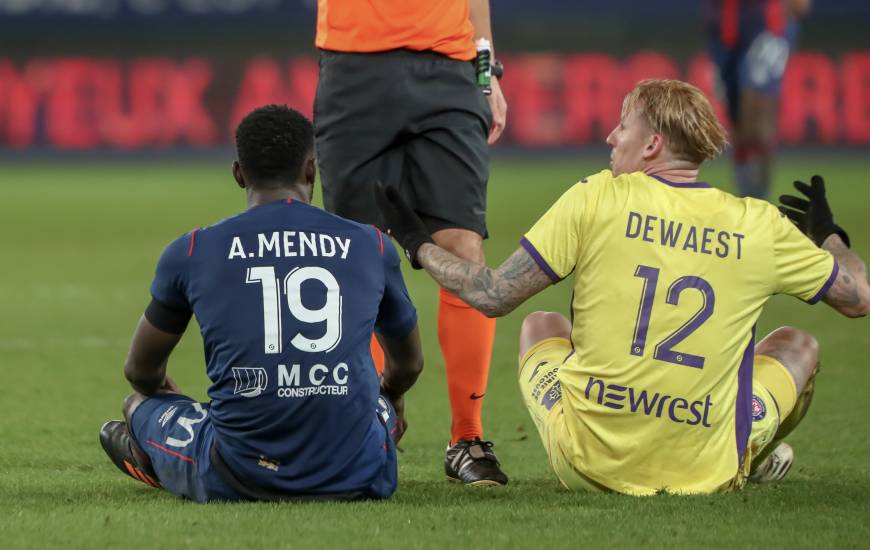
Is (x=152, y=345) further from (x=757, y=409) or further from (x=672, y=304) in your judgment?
(x=757, y=409)

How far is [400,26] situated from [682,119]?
1.33 meters

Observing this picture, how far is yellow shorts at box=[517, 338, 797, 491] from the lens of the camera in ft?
13.6

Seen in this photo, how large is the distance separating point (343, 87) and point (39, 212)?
10.1 meters

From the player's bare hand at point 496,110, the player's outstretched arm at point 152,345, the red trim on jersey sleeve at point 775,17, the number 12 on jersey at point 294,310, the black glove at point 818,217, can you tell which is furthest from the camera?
the red trim on jersey sleeve at point 775,17

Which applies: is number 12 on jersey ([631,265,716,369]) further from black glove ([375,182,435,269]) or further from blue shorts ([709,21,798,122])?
blue shorts ([709,21,798,122])

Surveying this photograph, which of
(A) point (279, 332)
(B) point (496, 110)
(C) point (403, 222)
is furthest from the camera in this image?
(B) point (496, 110)

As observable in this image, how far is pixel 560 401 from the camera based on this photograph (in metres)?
4.26

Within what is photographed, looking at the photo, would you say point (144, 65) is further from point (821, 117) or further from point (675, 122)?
point (675, 122)

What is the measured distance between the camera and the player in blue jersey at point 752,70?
39.3 feet

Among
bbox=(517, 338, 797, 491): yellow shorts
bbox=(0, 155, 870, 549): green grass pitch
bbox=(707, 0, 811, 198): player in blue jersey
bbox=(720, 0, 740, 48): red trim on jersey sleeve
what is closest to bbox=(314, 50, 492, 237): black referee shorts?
bbox=(517, 338, 797, 491): yellow shorts

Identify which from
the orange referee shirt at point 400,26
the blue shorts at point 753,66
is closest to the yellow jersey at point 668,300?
the orange referee shirt at point 400,26

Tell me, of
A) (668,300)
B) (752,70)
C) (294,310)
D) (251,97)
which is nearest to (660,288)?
(668,300)

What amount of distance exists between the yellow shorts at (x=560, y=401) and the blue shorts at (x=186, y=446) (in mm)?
442

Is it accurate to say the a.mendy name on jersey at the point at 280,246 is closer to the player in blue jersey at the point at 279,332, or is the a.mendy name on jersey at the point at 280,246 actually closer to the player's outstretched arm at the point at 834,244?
the player in blue jersey at the point at 279,332
